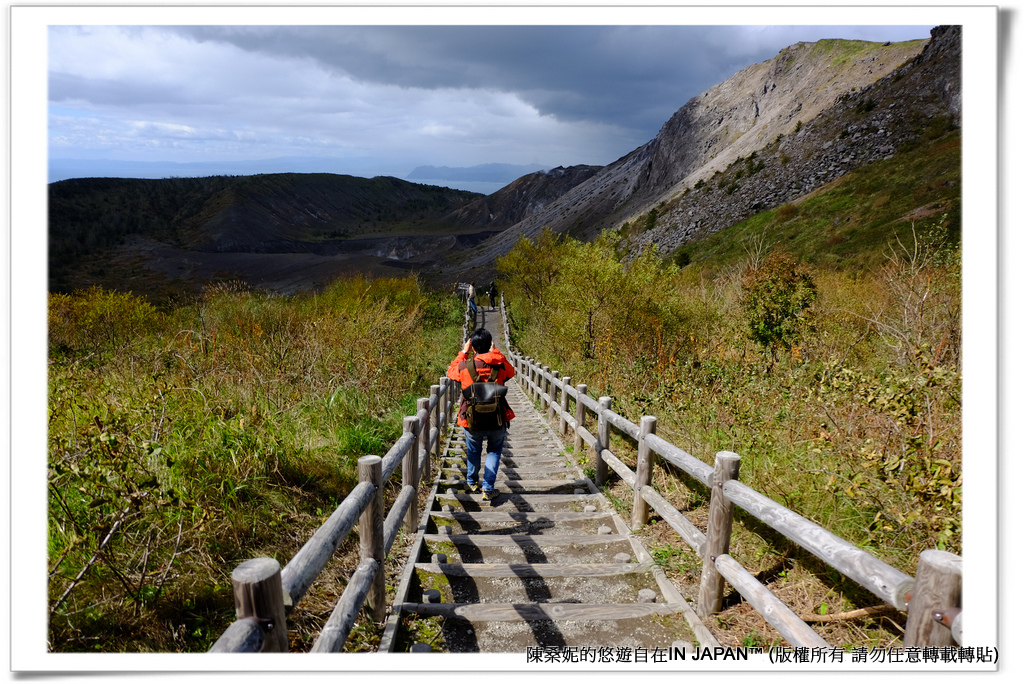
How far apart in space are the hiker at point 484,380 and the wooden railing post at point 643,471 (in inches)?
56.0

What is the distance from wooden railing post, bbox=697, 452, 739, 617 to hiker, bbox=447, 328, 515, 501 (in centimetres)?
239

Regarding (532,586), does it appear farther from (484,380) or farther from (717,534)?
(484,380)

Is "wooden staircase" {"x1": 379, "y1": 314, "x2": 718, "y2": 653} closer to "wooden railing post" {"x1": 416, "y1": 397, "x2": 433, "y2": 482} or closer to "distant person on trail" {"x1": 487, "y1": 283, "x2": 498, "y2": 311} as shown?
"wooden railing post" {"x1": 416, "y1": 397, "x2": 433, "y2": 482}

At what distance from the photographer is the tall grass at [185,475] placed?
102 inches

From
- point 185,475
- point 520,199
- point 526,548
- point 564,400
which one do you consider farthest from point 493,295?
point 520,199

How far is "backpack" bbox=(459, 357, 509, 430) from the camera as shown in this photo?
15.8 feet

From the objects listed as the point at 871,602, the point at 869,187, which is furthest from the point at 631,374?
the point at 869,187

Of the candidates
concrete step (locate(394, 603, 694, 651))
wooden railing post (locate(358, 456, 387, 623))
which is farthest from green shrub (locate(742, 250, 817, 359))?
wooden railing post (locate(358, 456, 387, 623))

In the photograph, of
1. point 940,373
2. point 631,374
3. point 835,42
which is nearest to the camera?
point 940,373

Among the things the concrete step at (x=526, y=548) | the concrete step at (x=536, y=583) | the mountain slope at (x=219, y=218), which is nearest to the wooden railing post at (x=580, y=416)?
the concrete step at (x=526, y=548)

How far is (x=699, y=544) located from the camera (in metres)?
3.00

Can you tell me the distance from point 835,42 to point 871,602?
76.6 metres

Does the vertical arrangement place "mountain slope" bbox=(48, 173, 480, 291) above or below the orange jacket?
above
